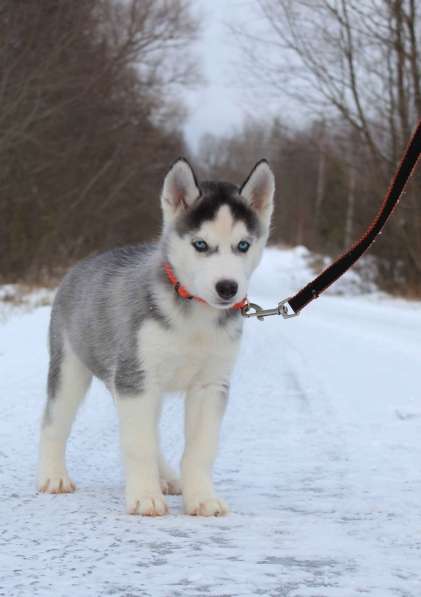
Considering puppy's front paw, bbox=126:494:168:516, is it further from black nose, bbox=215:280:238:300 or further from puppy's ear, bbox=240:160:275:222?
puppy's ear, bbox=240:160:275:222

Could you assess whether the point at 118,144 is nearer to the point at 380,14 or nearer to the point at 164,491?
the point at 380,14

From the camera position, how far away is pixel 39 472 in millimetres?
4023

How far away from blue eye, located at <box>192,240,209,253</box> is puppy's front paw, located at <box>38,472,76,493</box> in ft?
4.36

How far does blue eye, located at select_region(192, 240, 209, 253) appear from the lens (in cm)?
348

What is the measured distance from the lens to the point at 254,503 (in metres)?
3.77

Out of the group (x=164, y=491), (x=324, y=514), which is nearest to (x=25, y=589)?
(x=324, y=514)

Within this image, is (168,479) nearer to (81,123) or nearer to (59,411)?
(59,411)

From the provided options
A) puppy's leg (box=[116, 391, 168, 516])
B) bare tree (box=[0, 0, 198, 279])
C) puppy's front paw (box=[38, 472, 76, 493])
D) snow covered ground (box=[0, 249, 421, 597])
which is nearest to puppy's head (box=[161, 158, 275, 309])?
puppy's leg (box=[116, 391, 168, 516])

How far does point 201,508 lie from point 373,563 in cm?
97

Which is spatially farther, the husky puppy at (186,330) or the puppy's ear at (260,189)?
the puppy's ear at (260,189)

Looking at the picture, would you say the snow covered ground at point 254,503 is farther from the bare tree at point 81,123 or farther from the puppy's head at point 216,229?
the bare tree at point 81,123

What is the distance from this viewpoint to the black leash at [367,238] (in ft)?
12.4

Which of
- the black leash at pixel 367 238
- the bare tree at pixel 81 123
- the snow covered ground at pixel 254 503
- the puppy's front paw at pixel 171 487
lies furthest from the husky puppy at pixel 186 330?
the bare tree at pixel 81 123

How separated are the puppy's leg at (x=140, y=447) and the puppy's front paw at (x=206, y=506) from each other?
11 centimetres
